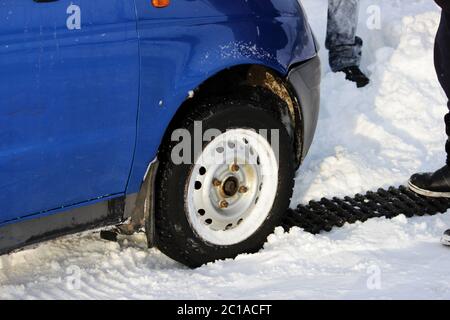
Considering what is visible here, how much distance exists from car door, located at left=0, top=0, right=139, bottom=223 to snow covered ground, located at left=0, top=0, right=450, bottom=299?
17.6 inches

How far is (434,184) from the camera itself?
4852 mm

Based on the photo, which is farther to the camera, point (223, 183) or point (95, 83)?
point (223, 183)

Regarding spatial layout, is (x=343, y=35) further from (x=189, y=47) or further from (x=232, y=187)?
(x=189, y=47)

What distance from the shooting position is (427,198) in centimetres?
516

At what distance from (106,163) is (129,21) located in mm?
656

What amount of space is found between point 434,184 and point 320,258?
1.00 metres

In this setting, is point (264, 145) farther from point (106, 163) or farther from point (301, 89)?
point (106, 163)

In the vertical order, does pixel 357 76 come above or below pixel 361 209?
above

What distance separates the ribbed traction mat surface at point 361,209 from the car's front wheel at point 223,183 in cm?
34

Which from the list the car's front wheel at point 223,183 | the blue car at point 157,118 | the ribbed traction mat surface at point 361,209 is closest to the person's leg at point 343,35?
the ribbed traction mat surface at point 361,209

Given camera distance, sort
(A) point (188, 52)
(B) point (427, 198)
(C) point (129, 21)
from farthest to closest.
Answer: (B) point (427, 198) < (A) point (188, 52) < (C) point (129, 21)

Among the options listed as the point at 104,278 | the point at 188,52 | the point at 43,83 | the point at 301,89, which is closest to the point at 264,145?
the point at 301,89

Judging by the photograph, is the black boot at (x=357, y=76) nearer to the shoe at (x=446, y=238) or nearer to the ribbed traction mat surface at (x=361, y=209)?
the ribbed traction mat surface at (x=361, y=209)

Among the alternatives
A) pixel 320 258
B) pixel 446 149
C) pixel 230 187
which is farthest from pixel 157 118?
pixel 446 149
